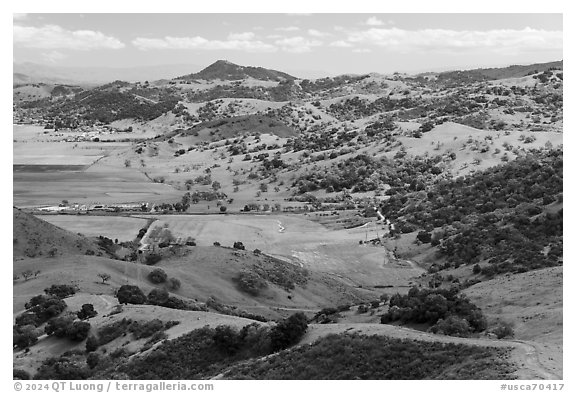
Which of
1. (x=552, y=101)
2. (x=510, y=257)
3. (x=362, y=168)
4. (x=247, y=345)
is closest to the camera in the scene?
(x=247, y=345)

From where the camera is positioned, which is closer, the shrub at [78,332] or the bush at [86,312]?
the shrub at [78,332]

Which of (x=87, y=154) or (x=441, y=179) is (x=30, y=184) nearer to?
(x=87, y=154)

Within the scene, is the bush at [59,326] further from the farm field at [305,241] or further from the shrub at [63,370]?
the farm field at [305,241]

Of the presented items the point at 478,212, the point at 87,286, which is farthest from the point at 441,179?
the point at 87,286

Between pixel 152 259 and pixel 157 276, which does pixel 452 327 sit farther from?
pixel 152 259

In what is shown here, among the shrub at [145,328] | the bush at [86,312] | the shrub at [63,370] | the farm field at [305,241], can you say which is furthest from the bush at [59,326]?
the farm field at [305,241]
